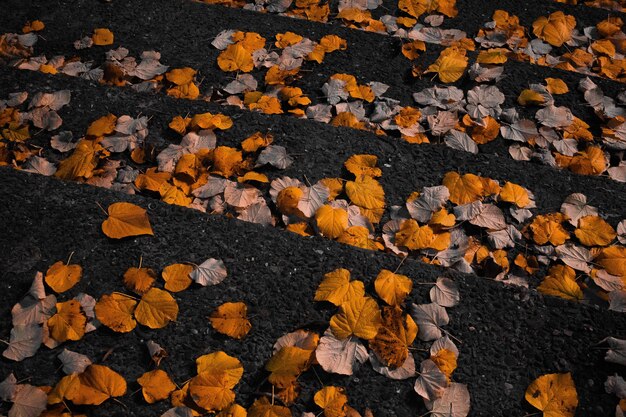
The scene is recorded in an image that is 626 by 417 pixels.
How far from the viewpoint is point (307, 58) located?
237 centimetres

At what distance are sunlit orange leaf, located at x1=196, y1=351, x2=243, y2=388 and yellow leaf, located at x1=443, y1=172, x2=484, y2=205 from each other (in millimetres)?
866

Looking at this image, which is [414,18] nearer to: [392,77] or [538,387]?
[392,77]

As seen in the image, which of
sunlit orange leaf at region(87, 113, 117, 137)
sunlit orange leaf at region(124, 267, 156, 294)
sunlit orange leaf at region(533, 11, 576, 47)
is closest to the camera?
sunlit orange leaf at region(124, 267, 156, 294)

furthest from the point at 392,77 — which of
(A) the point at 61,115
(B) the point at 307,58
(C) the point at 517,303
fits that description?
(A) the point at 61,115

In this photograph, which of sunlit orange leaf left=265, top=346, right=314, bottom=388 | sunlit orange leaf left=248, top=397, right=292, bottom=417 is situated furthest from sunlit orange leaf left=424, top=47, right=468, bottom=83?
sunlit orange leaf left=248, top=397, right=292, bottom=417

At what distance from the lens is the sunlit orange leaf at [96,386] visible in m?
1.32

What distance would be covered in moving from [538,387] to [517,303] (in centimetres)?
22

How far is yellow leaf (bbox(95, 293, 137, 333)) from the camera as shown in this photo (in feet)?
4.73

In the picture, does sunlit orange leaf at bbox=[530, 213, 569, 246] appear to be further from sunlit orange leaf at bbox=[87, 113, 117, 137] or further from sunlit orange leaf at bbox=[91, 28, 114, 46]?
sunlit orange leaf at bbox=[91, 28, 114, 46]

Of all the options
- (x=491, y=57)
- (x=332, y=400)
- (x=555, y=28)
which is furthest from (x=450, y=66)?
(x=332, y=400)

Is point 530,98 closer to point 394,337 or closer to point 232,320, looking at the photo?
point 394,337

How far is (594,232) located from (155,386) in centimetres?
136

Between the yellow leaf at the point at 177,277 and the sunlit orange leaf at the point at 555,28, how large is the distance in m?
1.98

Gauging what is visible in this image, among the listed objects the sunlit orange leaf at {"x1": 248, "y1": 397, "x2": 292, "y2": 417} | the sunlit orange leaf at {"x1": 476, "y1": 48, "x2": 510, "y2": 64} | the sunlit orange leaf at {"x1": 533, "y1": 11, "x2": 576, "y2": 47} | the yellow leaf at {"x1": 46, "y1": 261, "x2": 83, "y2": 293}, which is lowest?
the sunlit orange leaf at {"x1": 248, "y1": 397, "x2": 292, "y2": 417}
